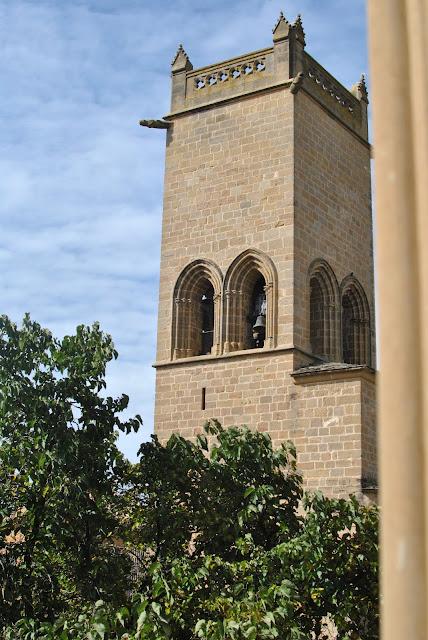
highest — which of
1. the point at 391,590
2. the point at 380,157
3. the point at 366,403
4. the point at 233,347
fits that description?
the point at 233,347

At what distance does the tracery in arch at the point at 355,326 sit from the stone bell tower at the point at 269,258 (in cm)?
3

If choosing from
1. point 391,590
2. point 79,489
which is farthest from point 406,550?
point 79,489

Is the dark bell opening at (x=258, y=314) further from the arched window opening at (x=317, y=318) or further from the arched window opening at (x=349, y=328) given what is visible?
the arched window opening at (x=349, y=328)

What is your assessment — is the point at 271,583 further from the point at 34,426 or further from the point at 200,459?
the point at 34,426

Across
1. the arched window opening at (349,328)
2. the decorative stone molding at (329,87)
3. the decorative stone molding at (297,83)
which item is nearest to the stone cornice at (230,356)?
the arched window opening at (349,328)

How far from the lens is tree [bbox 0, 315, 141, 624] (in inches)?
389

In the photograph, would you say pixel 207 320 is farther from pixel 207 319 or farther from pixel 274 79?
pixel 274 79

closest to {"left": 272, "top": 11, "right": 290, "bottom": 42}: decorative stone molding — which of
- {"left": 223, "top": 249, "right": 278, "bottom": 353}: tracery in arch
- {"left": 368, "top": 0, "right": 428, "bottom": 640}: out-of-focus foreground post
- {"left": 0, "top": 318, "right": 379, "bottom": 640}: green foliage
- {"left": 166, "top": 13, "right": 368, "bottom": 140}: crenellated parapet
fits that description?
{"left": 166, "top": 13, "right": 368, "bottom": 140}: crenellated parapet

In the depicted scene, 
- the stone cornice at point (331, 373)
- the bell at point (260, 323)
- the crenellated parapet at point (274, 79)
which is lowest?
the stone cornice at point (331, 373)

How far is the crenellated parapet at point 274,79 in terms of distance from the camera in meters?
18.2

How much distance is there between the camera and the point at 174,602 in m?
9.09

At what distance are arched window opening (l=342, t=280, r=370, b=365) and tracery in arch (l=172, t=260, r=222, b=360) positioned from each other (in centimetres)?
276

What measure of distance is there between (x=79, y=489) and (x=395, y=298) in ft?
28.7

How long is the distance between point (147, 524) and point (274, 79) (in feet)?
33.8
